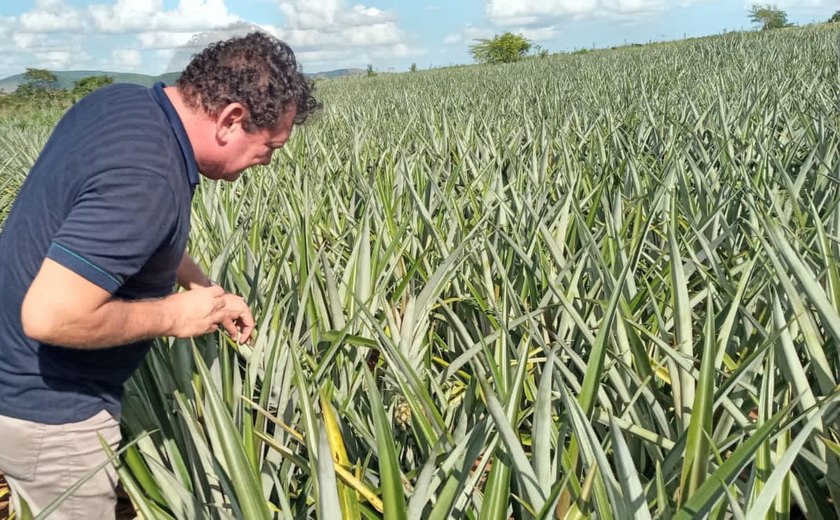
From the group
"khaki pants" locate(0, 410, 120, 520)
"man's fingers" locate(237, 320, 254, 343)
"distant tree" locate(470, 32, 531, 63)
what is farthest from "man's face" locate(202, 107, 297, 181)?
"distant tree" locate(470, 32, 531, 63)

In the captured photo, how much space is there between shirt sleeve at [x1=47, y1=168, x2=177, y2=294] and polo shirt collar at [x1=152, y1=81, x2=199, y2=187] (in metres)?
0.09

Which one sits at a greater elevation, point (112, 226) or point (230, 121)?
point (230, 121)

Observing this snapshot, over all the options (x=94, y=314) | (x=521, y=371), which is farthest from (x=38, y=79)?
(x=521, y=371)

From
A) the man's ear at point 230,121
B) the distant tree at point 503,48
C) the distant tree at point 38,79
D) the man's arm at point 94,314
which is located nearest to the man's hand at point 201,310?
the man's arm at point 94,314

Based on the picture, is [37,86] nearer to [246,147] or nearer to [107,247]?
[246,147]

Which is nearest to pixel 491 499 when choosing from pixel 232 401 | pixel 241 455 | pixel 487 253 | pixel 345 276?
pixel 241 455

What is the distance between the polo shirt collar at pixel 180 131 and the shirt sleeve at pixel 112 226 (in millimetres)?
87

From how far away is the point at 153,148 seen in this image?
0.91 metres

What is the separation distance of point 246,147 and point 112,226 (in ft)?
0.82

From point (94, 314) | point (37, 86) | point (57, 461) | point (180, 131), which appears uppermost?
point (37, 86)

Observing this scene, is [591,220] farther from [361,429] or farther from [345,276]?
[361,429]

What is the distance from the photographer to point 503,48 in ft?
134

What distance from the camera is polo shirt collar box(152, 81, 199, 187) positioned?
98cm

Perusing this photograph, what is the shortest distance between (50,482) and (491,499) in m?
0.71
